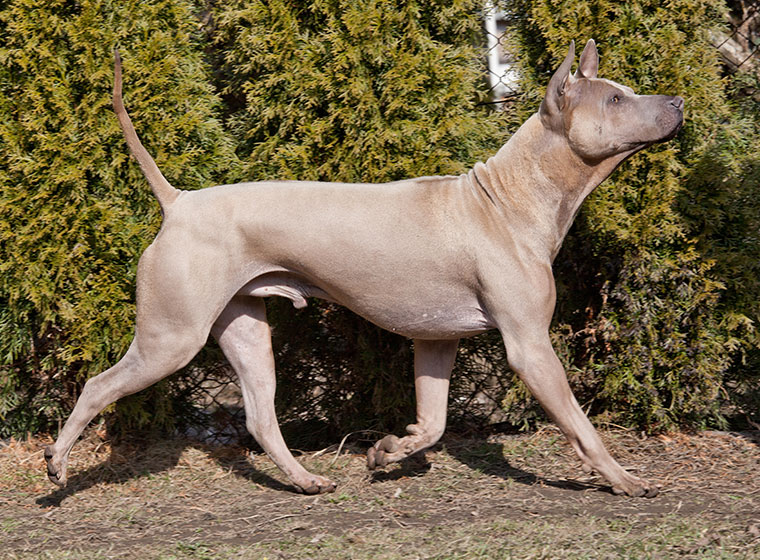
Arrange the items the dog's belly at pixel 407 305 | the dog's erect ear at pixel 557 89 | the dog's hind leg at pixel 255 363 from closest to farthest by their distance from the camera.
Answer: the dog's erect ear at pixel 557 89 → the dog's belly at pixel 407 305 → the dog's hind leg at pixel 255 363

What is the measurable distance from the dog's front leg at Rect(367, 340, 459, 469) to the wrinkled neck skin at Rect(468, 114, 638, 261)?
2.62 ft

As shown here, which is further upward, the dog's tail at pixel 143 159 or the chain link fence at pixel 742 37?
the chain link fence at pixel 742 37

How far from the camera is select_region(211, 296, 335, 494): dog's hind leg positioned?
4480 millimetres

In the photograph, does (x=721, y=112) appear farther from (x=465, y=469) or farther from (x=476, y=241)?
(x=465, y=469)

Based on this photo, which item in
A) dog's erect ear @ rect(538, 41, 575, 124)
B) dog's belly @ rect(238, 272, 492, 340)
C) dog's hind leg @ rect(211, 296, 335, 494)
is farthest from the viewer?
dog's hind leg @ rect(211, 296, 335, 494)

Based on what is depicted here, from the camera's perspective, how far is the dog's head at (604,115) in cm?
387

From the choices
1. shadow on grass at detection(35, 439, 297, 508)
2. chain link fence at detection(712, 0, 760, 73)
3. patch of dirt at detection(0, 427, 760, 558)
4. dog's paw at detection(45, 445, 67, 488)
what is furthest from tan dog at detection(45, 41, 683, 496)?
chain link fence at detection(712, 0, 760, 73)

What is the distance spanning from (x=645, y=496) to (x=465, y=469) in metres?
0.95

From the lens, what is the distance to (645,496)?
4090 mm

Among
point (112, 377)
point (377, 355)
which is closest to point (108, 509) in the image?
point (112, 377)

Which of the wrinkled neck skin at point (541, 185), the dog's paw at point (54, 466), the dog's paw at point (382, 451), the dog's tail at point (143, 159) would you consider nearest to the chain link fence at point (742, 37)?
the wrinkled neck skin at point (541, 185)

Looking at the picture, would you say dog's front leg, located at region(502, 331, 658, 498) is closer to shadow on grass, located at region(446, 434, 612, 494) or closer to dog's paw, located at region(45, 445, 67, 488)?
shadow on grass, located at region(446, 434, 612, 494)

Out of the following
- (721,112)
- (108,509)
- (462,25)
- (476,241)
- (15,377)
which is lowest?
(108,509)

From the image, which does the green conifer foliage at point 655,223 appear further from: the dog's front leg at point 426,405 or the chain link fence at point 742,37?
the dog's front leg at point 426,405
